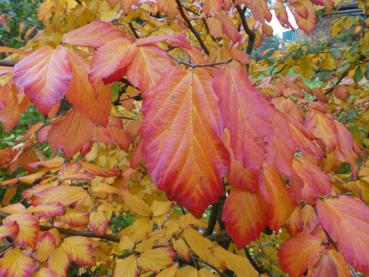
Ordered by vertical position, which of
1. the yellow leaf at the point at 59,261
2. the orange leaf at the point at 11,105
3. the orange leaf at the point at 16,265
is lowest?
the yellow leaf at the point at 59,261

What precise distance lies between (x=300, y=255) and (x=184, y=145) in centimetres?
40

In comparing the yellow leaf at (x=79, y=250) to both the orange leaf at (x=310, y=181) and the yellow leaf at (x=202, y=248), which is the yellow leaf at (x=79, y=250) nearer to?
the yellow leaf at (x=202, y=248)

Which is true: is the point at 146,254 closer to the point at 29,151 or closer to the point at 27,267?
the point at 27,267

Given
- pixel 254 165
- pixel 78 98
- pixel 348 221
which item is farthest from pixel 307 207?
pixel 78 98

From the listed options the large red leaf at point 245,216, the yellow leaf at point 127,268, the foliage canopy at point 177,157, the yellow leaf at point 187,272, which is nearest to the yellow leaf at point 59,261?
the foliage canopy at point 177,157

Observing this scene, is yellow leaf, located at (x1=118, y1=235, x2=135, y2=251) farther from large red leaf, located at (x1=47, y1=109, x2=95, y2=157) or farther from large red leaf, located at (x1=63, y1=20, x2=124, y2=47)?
large red leaf, located at (x1=63, y1=20, x2=124, y2=47)

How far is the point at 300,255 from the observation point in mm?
720

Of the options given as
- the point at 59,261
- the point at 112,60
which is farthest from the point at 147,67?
the point at 59,261

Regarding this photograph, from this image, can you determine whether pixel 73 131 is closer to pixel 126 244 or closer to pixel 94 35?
pixel 94 35

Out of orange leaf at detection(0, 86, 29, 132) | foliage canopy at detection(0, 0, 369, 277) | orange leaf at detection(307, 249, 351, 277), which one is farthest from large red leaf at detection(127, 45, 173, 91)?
orange leaf at detection(307, 249, 351, 277)

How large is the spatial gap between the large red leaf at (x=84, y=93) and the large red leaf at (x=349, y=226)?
15.6 inches

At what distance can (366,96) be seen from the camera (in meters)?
1.82

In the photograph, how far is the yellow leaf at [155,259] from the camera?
2.76 feet

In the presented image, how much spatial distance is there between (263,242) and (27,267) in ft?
3.82
